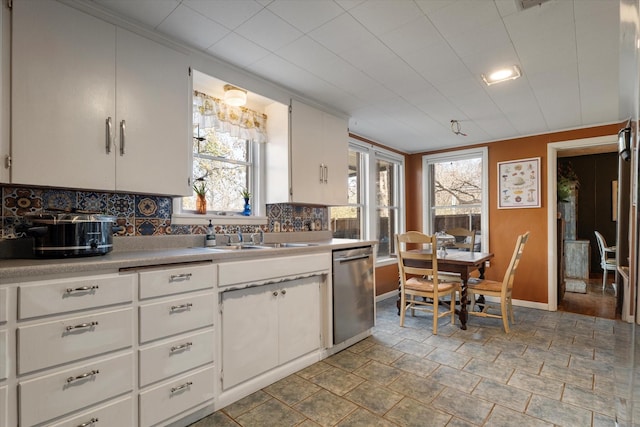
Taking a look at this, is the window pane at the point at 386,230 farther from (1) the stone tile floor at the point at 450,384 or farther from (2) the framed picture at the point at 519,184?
(1) the stone tile floor at the point at 450,384

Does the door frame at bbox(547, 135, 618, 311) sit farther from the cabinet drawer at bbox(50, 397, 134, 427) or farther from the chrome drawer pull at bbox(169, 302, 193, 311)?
the cabinet drawer at bbox(50, 397, 134, 427)

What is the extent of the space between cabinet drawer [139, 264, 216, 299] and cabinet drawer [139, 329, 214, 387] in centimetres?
27

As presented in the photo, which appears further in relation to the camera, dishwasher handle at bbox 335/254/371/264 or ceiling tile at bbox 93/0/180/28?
dishwasher handle at bbox 335/254/371/264

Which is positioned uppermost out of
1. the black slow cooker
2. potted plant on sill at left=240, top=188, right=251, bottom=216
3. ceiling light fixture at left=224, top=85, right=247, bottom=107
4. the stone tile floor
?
ceiling light fixture at left=224, top=85, right=247, bottom=107

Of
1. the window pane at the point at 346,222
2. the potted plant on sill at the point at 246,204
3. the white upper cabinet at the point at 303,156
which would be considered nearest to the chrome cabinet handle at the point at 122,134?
the potted plant on sill at the point at 246,204

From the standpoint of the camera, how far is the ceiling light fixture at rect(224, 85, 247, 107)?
2.53 meters

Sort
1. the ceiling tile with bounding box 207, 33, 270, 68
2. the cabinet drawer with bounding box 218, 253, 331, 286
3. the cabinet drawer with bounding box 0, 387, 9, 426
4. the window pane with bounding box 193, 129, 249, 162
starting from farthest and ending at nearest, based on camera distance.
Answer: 1. the window pane with bounding box 193, 129, 249, 162
2. the ceiling tile with bounding box 207, 33, 270, 68
3. the cabinet drawer with bounding box 218, 253, 331, 286
4. the cabinet drawer with bounding box 0, 387, 9, 426

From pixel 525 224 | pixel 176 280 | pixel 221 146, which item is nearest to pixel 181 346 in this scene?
pixel 176 280

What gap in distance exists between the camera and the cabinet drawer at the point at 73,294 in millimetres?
1287

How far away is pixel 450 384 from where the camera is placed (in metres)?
2.22

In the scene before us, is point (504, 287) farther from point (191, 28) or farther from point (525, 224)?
point (191, 28)

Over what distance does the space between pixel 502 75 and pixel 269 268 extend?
241 cm

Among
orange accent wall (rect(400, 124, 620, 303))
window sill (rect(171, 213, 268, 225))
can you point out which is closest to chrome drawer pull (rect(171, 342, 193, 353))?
window sill (rect(171, 213, 268, 225))

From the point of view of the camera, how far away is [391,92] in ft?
9.56
